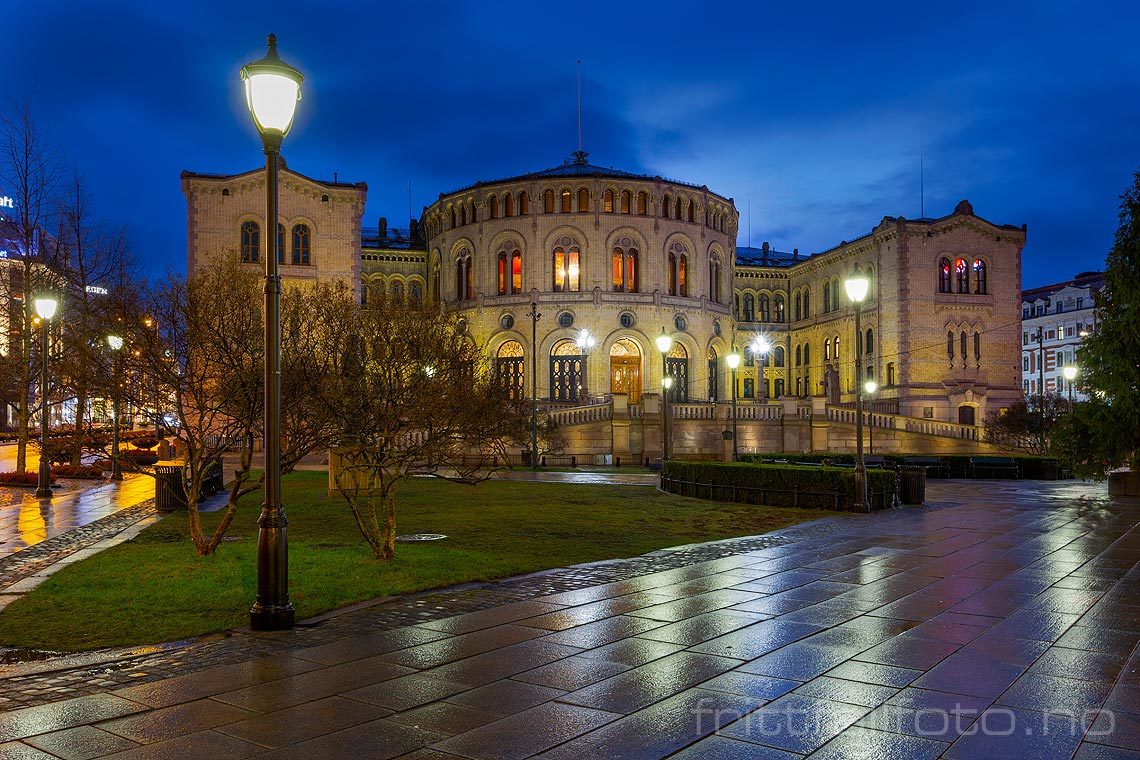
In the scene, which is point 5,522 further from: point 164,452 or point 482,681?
point 164,452

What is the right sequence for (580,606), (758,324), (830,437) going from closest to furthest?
(580,606), (830,437), (758,324)

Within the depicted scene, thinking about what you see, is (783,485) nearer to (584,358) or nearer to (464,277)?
(584,358)

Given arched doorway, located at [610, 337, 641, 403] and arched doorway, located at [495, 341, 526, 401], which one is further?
arched doorway, located at [610, 337, 641, 403]

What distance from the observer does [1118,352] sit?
24203mm

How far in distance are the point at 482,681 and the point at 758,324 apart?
7251cm

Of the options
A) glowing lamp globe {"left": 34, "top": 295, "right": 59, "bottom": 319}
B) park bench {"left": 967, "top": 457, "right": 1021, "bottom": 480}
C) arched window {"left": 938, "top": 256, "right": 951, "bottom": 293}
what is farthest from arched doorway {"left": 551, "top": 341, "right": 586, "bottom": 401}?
glowing lamp globe {"left": 34, "top": 295, "right": 59, "bottom": 319}

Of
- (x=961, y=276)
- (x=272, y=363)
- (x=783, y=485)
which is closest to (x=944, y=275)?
(x=961, y=276)

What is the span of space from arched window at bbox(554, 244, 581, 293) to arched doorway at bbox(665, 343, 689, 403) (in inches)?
323

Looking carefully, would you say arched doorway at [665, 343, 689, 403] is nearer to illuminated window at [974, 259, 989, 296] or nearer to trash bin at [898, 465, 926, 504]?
illuminated window at [974, 259, 989, 296]

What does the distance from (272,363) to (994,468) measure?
31217mm

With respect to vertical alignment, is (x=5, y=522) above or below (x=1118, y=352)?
below

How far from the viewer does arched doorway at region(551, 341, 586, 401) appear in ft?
196

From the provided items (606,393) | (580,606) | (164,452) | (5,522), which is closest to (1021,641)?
(580,606)

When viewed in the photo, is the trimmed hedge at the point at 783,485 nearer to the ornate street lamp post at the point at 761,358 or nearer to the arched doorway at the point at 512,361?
the ornate street lamp post at the point at 761,358
